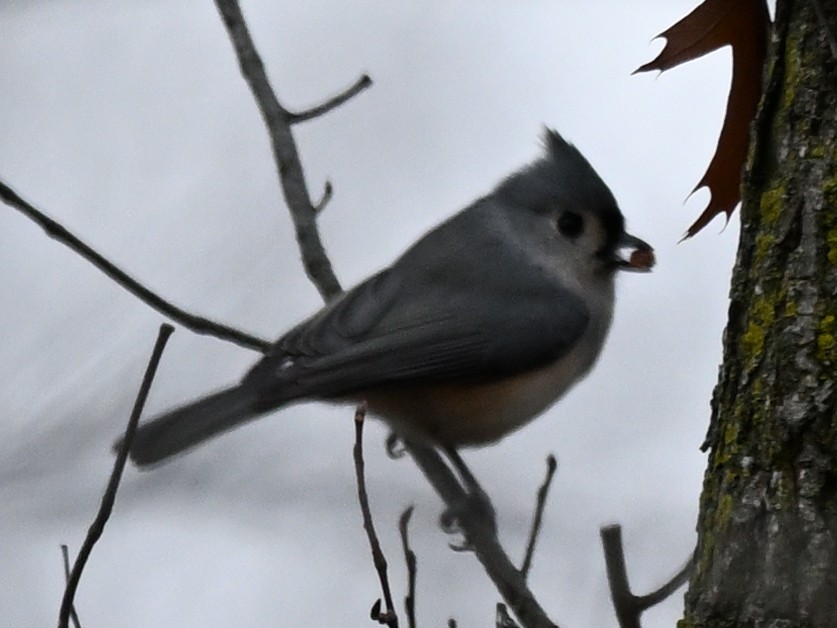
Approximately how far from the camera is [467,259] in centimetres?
211

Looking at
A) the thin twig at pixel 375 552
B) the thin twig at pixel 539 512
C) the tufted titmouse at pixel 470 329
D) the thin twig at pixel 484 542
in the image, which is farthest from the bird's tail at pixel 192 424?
the thin twig at pixel 375 552

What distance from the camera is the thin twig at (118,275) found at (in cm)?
147

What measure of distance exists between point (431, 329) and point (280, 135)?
43 centimetres

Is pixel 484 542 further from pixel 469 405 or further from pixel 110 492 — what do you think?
pixel 110 492

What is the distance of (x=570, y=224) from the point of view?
85.7 inches

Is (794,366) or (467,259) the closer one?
(794,366)

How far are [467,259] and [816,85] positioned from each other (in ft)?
3.26

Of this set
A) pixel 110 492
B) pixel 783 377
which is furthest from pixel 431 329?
pixel 110 492

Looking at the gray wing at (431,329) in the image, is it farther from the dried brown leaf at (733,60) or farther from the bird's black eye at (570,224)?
the dried brown leaf at (733,60)

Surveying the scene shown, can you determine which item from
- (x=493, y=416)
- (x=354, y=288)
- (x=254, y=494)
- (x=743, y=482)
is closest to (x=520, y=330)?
(x=493, y=416)

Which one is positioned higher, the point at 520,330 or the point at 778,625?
the point at 520,330

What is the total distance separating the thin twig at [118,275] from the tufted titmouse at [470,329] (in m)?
0.13

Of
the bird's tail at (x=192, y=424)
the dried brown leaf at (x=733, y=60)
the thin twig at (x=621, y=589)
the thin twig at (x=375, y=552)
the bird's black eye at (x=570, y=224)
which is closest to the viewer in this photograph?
the thin twig at (x=375, y=552)

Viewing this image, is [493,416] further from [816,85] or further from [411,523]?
[816,85]
